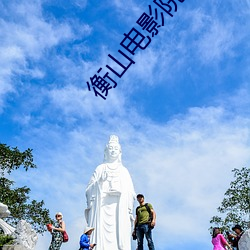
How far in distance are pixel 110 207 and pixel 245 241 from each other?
17.3 ft

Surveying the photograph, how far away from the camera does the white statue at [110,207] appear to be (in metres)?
13.2

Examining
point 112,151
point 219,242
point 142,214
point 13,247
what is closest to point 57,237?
point 13,247

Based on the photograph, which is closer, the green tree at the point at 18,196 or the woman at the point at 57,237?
the woman at the point at 57,237

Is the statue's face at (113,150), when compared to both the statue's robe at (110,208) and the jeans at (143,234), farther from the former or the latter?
the jeans at (143,234)

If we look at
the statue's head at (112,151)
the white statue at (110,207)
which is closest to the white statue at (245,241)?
the white statue at (110,207)

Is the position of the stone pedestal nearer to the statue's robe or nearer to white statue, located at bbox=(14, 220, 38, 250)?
white statue, located at bbox=(14, 220, 38, 250)

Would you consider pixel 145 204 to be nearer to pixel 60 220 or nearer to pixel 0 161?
pixel 60 220

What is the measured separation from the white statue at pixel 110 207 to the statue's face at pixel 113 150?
0.31 meters

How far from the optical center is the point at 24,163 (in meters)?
21.4

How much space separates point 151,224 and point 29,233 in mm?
2884

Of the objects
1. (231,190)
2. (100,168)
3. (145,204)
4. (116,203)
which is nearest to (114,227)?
(116,203)

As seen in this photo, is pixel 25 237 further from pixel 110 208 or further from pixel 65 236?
pixel 110 208

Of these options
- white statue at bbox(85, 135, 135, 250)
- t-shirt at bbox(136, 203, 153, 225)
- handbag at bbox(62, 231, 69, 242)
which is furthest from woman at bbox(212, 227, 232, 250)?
white statue at bbox(85, 135, 135, 250)

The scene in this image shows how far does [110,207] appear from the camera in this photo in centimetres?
1359
